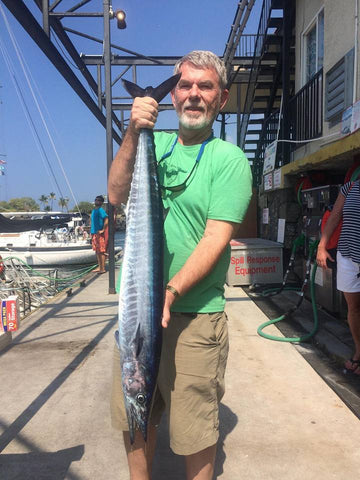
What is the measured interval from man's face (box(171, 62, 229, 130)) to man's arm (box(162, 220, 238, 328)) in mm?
455

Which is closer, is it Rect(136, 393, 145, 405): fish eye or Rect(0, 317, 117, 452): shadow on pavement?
Rect(136, 393, 145, 405): fish eye

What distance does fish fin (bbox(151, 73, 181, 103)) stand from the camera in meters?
1.60

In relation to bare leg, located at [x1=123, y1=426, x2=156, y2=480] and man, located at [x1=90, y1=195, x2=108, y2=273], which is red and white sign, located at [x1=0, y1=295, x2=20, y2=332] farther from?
man, located at [x1=90, y1=195, x2=108, y2=273]

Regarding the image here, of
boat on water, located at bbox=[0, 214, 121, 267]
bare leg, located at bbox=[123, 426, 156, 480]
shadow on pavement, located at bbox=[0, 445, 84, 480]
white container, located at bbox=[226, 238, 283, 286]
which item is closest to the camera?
bare leg, located at bbox=[123, 426, 156, 480]

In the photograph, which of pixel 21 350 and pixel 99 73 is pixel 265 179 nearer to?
pixel 99 73

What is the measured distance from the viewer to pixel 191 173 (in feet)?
5.27

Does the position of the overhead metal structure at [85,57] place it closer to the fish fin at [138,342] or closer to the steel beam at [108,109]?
the steel beam at [108,109]

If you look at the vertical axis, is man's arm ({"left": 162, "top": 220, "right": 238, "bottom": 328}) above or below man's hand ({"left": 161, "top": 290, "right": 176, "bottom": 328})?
above

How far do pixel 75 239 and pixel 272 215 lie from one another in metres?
13.0

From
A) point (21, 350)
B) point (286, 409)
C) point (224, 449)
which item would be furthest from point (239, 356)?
point (21, 350)

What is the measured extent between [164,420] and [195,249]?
1.64 m

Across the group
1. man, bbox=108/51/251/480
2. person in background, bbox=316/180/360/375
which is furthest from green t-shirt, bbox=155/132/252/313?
person in background, bbox=316/180/360/375

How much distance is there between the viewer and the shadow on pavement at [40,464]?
200 centimetres

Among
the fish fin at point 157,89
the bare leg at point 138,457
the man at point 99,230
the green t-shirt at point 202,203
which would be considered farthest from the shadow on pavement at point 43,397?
the man at point 99,230
